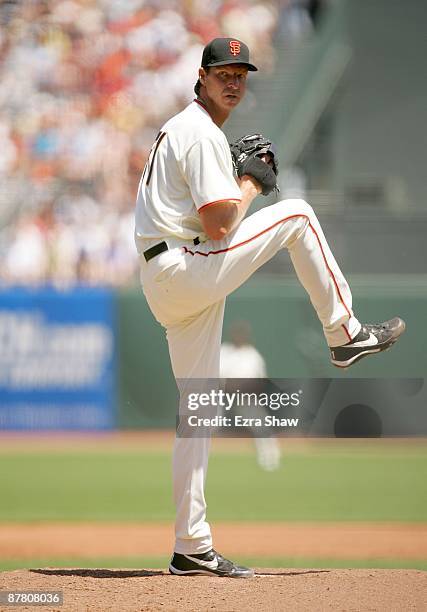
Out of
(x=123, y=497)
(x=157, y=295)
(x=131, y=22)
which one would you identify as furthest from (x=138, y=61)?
(x=157, y=295)

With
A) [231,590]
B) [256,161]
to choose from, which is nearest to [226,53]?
[256,161]

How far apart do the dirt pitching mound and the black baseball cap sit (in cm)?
170

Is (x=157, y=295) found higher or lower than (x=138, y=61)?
lower

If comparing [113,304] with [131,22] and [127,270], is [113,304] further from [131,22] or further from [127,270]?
[131,22]

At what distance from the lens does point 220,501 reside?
7469mm

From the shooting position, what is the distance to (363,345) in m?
3.35

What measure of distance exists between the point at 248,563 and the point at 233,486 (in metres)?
3.28

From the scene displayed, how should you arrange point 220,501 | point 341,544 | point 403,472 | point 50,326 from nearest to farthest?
1. point 341,544
2. point 220,501
3. point 403,472
4. point 50,326

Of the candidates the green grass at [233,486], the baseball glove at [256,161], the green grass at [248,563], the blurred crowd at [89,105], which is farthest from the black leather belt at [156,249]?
the blurred crowd at [89,105]

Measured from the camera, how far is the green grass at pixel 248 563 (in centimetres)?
488

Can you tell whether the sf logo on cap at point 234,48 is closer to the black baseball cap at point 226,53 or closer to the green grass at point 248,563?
the black baseball cap at point 226,53

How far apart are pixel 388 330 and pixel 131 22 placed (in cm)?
815

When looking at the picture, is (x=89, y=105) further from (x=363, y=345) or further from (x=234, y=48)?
(x=363, y=345)

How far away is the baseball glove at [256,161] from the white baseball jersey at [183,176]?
64mm
